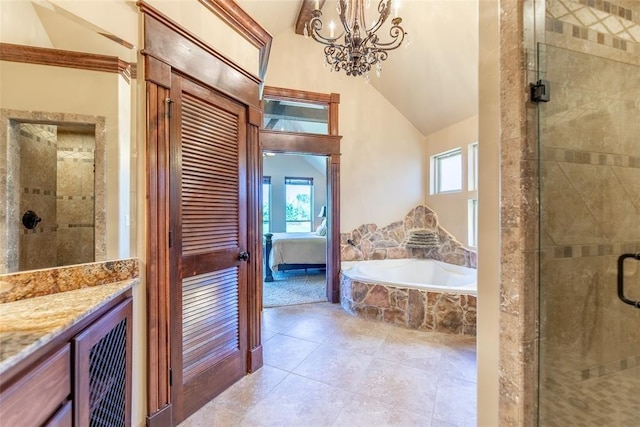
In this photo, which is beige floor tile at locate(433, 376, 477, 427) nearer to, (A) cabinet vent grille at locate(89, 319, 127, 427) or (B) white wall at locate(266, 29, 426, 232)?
(A) cabinet vent grille at locate(89, 319, 127, 427)

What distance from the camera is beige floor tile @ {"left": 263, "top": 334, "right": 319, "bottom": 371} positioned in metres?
2.41

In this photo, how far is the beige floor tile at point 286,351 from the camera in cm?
241

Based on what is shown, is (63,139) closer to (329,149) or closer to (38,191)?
(38,191)

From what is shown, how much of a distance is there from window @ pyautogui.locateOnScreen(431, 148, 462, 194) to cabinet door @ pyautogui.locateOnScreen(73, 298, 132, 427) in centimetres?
391

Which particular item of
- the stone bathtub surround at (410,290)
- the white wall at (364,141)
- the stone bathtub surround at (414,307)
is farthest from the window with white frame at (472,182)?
the stone bathtub surround at (414,307)

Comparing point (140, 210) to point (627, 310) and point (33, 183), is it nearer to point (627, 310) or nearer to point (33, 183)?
point (33, 183)

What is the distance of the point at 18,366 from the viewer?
69 cm

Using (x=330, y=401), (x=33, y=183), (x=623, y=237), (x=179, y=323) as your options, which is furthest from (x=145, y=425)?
(x=623, y=237)

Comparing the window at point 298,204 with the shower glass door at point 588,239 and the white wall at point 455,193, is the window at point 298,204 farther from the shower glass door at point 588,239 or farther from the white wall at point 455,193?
the shower glass door at point 588,239

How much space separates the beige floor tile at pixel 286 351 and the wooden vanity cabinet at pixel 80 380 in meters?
1.20

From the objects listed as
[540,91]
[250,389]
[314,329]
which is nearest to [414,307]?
[314,329]

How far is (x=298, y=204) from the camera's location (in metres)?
8.76

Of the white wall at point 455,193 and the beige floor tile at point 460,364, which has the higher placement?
the white wall at point 455,193

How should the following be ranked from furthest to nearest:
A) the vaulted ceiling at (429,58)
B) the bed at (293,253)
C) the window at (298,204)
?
the window at (298,204)
the bed at (293,253)
the vaulted ceiling at (429,58)
